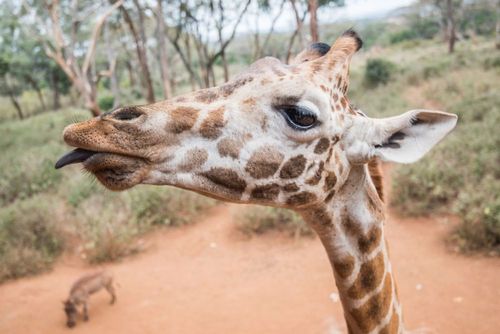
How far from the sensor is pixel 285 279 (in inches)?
218

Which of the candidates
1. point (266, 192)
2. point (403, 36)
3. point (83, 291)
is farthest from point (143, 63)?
point (403, 36)

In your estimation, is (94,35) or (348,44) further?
(94,35)

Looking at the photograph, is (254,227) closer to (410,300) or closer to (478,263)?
(410,300)

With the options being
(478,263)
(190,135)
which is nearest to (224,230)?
(478,263)

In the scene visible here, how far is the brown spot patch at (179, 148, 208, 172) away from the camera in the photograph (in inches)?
66.4

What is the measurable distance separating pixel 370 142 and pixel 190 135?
81cm

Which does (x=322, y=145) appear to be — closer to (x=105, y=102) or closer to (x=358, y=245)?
(x=358, y=245)

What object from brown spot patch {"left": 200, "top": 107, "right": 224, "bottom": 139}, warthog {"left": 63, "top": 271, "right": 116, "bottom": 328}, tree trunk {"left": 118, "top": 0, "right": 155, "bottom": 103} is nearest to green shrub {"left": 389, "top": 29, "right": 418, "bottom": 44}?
tree trunk {"left": 118, "top": 0, "right": 155, "bottom": 103}

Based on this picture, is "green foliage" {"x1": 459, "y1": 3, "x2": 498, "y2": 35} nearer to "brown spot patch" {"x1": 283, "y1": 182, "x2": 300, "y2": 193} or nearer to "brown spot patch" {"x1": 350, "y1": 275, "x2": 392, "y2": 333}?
"brown spot patch" {"x1": 350, "y1": 275, "x2": 392, "y2": 333}

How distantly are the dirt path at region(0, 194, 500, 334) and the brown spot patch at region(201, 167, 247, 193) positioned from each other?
324cm

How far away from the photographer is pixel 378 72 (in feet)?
58.4

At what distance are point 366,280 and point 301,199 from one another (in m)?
0.55

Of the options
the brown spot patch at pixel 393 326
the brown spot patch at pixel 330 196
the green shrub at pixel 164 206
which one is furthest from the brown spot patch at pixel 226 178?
the green shrub at pixel 164 206

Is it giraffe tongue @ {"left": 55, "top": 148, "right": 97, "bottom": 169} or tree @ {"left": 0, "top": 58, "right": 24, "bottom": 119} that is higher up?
giraffe tongue @ {"left": 55, "top": 148, "right": 97, "bottom": 169}
